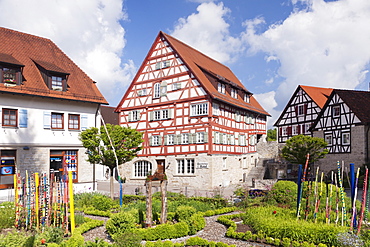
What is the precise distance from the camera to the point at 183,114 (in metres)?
31.0

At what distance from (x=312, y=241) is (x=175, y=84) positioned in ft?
74.5

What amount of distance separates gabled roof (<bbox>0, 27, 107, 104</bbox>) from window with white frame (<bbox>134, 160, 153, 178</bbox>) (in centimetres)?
932

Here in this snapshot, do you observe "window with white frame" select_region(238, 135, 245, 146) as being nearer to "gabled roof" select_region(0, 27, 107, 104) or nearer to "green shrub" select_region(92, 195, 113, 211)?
"gabled roof" select_region(0, 27, 107, 104)

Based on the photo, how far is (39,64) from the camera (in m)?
23.8

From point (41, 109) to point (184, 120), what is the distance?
12.1 meters

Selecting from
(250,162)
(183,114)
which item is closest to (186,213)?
(183,114)

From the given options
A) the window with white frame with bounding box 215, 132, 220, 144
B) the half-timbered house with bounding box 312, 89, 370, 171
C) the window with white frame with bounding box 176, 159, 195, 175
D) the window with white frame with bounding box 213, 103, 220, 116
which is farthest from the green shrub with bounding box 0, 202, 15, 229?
the half-timbered house with bounding box 312, 89, 370, 171

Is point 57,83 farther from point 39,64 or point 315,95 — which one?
point 315,95

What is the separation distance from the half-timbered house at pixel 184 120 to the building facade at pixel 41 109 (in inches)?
266

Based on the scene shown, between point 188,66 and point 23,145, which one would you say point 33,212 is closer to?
point 23,145

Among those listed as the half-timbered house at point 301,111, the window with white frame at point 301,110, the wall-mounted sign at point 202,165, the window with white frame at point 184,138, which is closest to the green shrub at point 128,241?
the wall-mounted sign at point 202,165

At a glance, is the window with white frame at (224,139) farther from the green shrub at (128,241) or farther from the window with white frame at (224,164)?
the green shrub at (128,241)

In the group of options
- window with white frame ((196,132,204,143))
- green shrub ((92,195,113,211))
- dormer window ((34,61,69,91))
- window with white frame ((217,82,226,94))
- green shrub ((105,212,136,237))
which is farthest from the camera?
window with white frame ((217,82,226,94))

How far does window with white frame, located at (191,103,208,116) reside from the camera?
2959 centimetres
